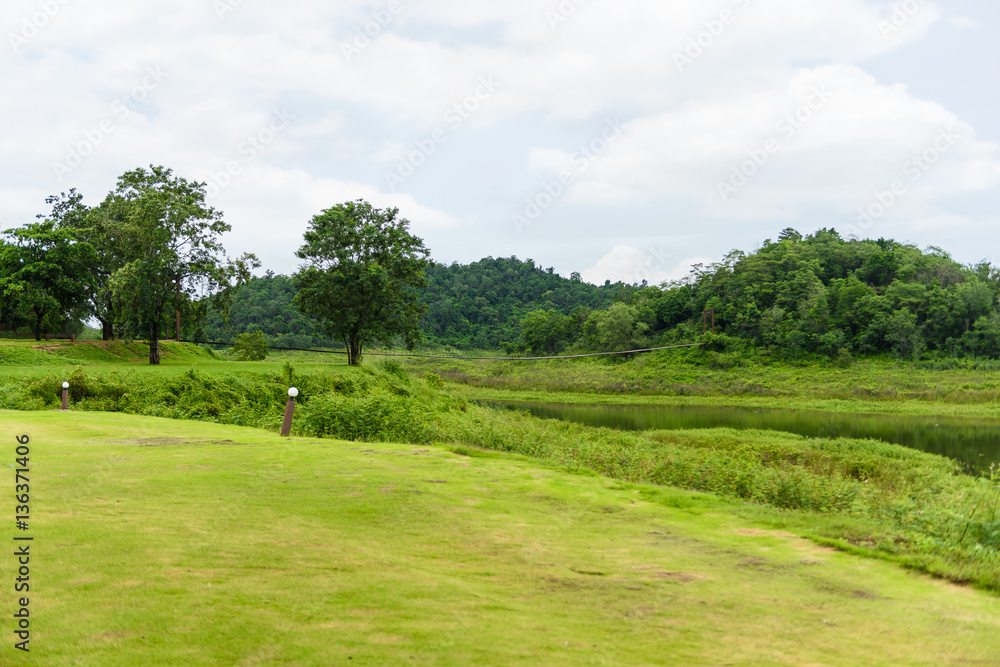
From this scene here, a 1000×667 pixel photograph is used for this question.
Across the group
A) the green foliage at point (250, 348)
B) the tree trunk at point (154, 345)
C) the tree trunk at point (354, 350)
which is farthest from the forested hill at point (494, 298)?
the tree trunk at point (154, 345)

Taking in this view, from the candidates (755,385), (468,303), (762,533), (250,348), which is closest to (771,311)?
(755,385)

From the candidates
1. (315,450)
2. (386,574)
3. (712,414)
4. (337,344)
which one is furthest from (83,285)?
(337,344)

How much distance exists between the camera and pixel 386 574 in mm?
4867

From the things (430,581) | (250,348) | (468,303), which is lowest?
A: (430,581)

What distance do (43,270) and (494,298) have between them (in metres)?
75.6

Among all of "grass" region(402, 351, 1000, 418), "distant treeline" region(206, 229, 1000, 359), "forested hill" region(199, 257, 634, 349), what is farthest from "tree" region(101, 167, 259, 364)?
"forested hill" region(199, 257, 634, 349)

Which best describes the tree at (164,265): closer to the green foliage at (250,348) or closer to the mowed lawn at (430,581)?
the green foliage at (250,348)

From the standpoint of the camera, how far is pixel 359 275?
3406cm

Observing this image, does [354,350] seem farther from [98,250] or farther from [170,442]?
[170,442]

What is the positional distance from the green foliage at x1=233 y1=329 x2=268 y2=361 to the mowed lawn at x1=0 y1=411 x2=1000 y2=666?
3377 centimetres

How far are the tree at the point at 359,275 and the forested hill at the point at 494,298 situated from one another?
166 ft

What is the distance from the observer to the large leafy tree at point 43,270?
34.0 metres

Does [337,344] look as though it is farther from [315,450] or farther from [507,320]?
[315,450]

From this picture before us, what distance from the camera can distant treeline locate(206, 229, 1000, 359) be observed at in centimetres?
5531
